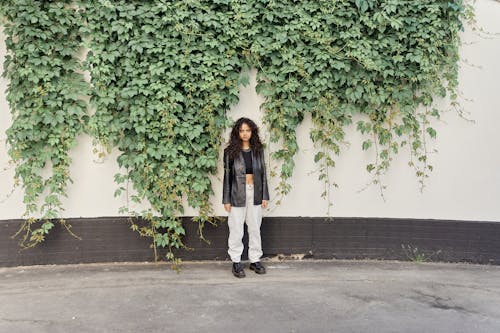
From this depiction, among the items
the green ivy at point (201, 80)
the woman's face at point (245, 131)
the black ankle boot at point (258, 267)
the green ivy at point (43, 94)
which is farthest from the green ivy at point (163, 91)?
the black ankle boot at point (258, 267)

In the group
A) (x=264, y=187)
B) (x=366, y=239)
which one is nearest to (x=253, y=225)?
(x=264, y=187)

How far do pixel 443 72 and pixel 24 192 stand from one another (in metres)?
5.01

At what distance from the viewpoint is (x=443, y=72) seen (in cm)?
551

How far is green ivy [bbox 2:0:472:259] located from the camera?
5055mm

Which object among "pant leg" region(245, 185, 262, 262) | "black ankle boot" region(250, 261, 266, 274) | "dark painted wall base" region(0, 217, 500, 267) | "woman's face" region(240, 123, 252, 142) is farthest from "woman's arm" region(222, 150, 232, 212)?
"black ankle boot" region(250, 261, 266, 274)

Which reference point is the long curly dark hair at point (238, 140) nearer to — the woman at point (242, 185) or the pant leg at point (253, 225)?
the woman at point (242, 185)

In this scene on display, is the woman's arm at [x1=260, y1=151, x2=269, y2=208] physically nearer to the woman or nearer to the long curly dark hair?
the woman

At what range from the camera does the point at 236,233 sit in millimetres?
5188

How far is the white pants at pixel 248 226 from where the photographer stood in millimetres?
5168

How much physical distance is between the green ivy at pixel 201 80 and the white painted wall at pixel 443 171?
15 centimetres

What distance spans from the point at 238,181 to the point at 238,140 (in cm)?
46

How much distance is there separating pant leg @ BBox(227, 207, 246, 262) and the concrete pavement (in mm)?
248

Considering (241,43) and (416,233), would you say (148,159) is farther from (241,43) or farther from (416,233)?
(416,233)

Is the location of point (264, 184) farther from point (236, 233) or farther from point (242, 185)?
point (236, 233)
